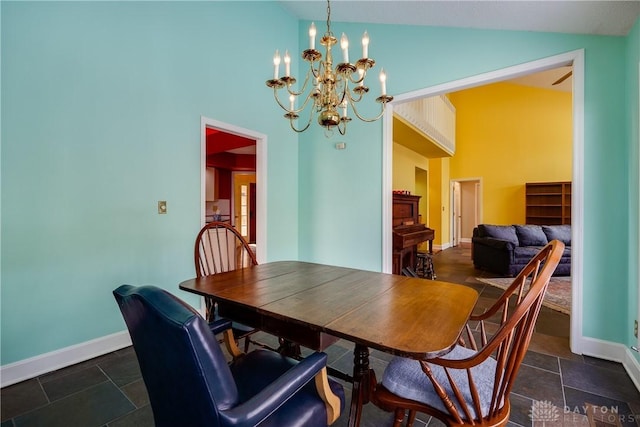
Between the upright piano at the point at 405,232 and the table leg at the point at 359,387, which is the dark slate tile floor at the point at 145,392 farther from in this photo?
the upright piano at the point at 405,232

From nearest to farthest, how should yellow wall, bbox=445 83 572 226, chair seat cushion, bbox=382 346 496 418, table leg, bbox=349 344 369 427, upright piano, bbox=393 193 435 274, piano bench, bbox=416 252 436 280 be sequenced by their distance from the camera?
chair seat cushion, bbox=382 346 496 418 < table leg, bbox=349 344 369 427 < upright piano, bbox=393 193 435 274 < piano bench, bbox=416 252 436 280 < yellow wall, bbox=445 83 572 226

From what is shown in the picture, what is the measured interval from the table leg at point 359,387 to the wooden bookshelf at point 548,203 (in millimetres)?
8239

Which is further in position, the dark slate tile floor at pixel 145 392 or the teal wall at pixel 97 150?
the teal wall at pixel 97 150

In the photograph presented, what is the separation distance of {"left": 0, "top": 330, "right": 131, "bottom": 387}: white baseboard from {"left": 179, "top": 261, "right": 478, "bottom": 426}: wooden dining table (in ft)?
4.13

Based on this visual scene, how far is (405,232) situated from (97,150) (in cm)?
352

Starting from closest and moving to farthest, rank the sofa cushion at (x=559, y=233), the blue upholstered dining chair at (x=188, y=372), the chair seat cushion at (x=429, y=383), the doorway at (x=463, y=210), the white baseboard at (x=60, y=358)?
the blue upholstered dining chair at (x=188, y=372)
the chair seat cushion at (x=429, y=383)
the white baseboard at (x=60, y=358)
the sofa cushion at (x=559, y=233)
the doorway at (x=463, y=210)

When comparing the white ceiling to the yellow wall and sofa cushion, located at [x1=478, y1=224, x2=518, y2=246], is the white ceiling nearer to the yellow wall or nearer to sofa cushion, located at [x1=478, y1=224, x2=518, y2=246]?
sofa cushion, located at [x1=478, y1=224, x2=518, y2=246]

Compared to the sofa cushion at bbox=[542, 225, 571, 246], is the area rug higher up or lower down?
lower down

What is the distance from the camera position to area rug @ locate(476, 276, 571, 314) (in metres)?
3.30

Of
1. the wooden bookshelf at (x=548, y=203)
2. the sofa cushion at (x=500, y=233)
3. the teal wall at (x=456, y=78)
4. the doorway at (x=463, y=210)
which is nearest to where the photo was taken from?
the teal wall at (x=456, y=78)

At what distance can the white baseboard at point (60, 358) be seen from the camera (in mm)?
1835

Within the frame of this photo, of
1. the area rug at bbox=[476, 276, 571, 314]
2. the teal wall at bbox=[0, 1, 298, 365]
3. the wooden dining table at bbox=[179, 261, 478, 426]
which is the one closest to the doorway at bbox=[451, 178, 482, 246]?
the area rug at bbox=[476, 276, 571, 314]

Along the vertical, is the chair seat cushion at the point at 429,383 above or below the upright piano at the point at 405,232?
below

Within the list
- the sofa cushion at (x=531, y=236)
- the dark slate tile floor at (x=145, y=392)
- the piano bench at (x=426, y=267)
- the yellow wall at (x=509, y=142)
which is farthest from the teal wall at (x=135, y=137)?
the yellow wall at (x=509, y=142)
